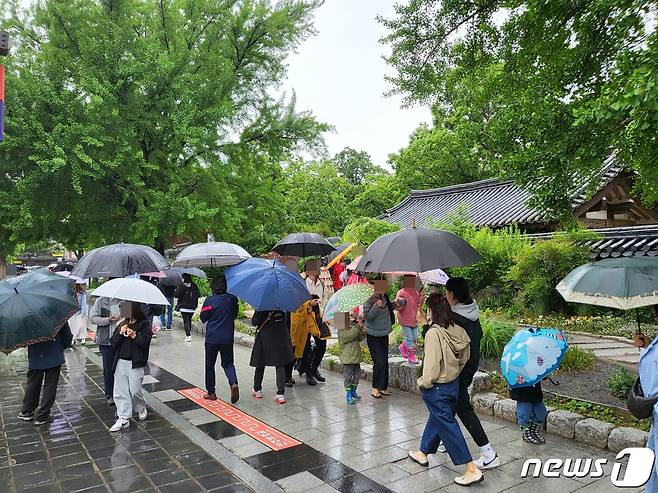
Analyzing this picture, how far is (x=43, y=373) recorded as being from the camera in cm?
636

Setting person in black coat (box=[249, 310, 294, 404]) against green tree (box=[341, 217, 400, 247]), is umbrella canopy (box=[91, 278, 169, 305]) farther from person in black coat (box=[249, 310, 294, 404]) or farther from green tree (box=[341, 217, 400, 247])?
green tree (box=[341, 217, 400, 247])

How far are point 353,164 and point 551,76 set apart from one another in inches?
2043

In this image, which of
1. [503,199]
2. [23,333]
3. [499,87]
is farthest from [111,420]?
[503,199]

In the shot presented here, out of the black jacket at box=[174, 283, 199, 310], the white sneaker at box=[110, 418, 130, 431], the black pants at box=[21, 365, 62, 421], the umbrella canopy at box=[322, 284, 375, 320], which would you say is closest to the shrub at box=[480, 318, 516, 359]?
the umbrella canopy at box=[322, 284, 375, 320]

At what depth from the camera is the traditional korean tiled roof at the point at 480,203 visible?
16.7m

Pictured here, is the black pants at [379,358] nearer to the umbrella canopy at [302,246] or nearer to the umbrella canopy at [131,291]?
the umbrella canopy at [131,291]

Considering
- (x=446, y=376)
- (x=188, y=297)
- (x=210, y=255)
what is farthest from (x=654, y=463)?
(x=188, y=297)

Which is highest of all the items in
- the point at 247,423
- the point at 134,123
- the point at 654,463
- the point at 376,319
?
the point at 134,123

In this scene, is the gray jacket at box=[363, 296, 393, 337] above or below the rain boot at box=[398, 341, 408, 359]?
above

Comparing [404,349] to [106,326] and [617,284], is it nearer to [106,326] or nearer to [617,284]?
[617,284]

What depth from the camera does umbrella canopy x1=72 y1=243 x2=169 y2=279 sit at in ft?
22.8

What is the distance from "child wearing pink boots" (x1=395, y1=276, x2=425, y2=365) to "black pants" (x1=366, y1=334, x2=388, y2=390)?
44.9 inches

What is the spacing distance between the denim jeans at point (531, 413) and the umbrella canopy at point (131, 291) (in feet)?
13.8

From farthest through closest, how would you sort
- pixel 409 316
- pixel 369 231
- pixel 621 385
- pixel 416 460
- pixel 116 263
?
pixel 369 231 → pixel 409 316 → pixel 116 263 → pixel 621 385 → pixel 416 460
